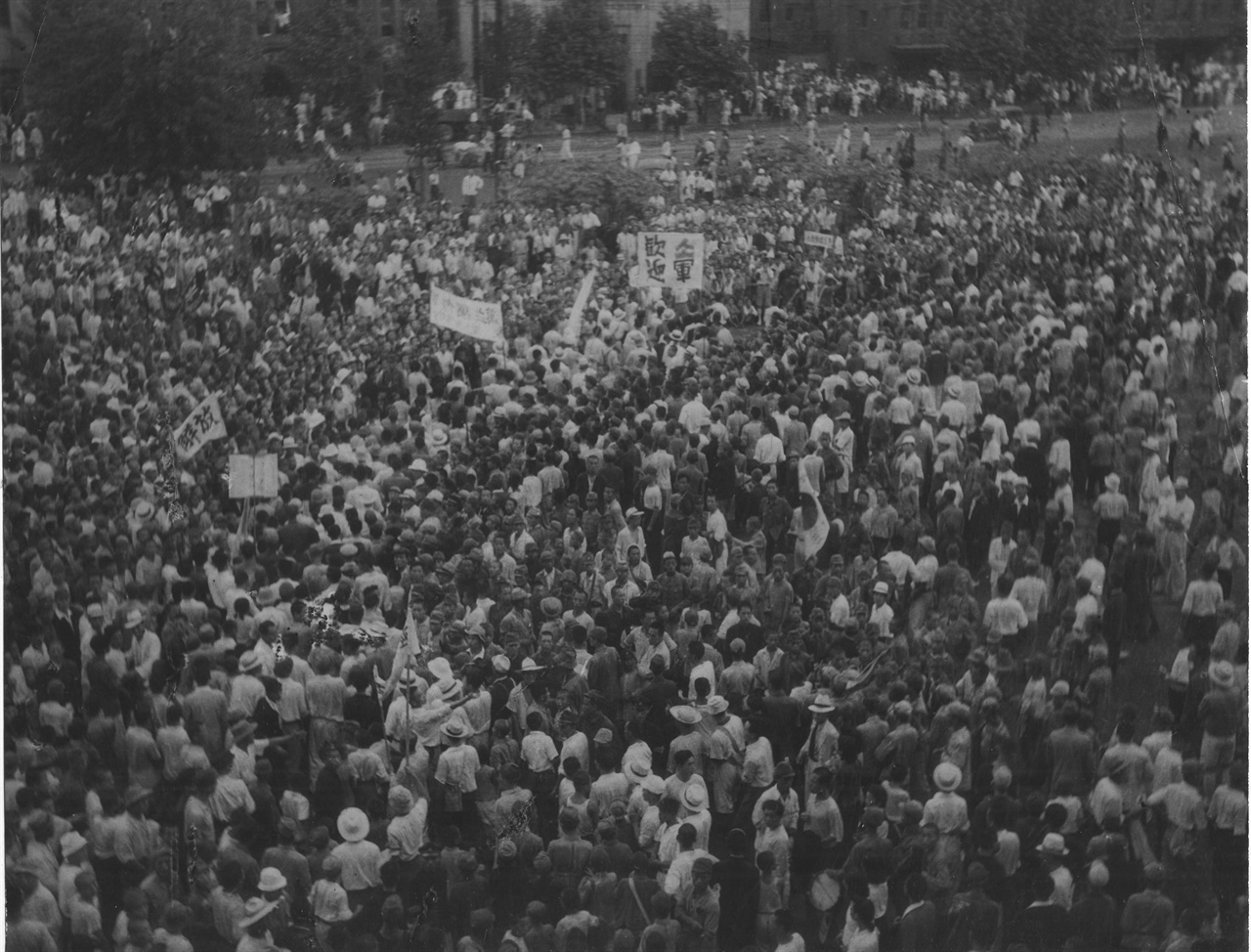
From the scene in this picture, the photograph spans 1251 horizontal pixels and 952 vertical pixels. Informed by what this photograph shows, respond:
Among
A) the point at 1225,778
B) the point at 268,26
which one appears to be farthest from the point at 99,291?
the point at 1225,778

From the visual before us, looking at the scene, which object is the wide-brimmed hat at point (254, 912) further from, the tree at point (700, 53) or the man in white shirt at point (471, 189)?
the tree at point (700, 53)

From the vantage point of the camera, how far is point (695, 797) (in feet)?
30.0

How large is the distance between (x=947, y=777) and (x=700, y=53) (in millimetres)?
3976

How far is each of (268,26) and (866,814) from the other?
5134 millimetres

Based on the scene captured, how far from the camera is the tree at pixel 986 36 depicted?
371 inches

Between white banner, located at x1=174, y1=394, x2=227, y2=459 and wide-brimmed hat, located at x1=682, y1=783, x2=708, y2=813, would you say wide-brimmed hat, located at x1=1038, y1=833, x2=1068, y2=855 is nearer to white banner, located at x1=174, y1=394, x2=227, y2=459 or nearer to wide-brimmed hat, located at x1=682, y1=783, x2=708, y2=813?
wide-brimmed hat, located at x1=682, y1=783, x2=708, y2=813

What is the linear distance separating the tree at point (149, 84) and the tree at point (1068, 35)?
4093mm

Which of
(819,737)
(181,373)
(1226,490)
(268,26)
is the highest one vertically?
(268,26)

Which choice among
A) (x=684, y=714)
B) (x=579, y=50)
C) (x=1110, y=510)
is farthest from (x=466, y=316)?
(x=1110, y=510)

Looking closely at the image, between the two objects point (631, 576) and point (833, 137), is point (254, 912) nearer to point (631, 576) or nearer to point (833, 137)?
point (631, 576)

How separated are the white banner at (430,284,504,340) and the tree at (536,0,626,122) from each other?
113 centimetres

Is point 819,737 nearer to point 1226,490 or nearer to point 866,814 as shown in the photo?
point 866,814

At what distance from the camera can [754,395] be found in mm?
9609

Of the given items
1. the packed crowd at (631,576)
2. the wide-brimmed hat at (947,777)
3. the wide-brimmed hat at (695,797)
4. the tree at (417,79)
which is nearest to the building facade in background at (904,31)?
the packed crowd at (631,576)
